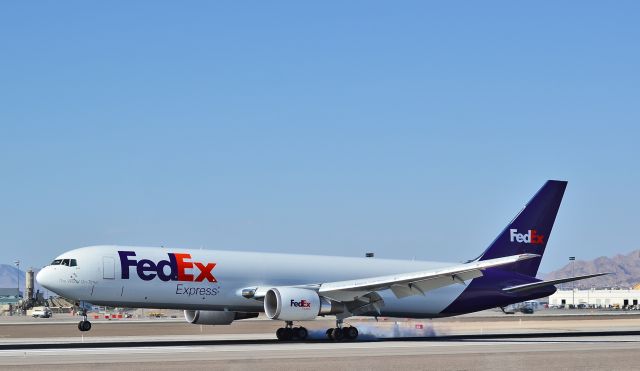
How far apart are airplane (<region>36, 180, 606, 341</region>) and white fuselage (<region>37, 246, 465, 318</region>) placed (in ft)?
0.16

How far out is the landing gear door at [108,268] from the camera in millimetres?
45281

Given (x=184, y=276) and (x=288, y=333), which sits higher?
(x=184, y=276)

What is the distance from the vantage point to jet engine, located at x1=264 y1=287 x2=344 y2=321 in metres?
45.6

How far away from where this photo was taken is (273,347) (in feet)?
133

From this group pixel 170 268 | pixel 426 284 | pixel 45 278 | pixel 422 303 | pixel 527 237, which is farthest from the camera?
pixel 527 237

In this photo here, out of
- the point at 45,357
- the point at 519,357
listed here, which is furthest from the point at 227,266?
the point at 519,357

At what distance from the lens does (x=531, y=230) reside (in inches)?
2186

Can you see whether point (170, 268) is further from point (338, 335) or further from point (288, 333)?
point (338, 335)

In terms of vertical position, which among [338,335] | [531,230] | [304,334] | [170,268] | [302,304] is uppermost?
[531,230]

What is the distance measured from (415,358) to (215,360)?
7.01 meters

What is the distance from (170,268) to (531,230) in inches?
869

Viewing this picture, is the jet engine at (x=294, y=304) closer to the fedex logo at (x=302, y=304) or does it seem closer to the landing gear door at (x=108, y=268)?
the fedex logo at (x=302, y=304)

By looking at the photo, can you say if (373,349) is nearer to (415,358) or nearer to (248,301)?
(415,358)

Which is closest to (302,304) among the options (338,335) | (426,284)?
(338,335)
